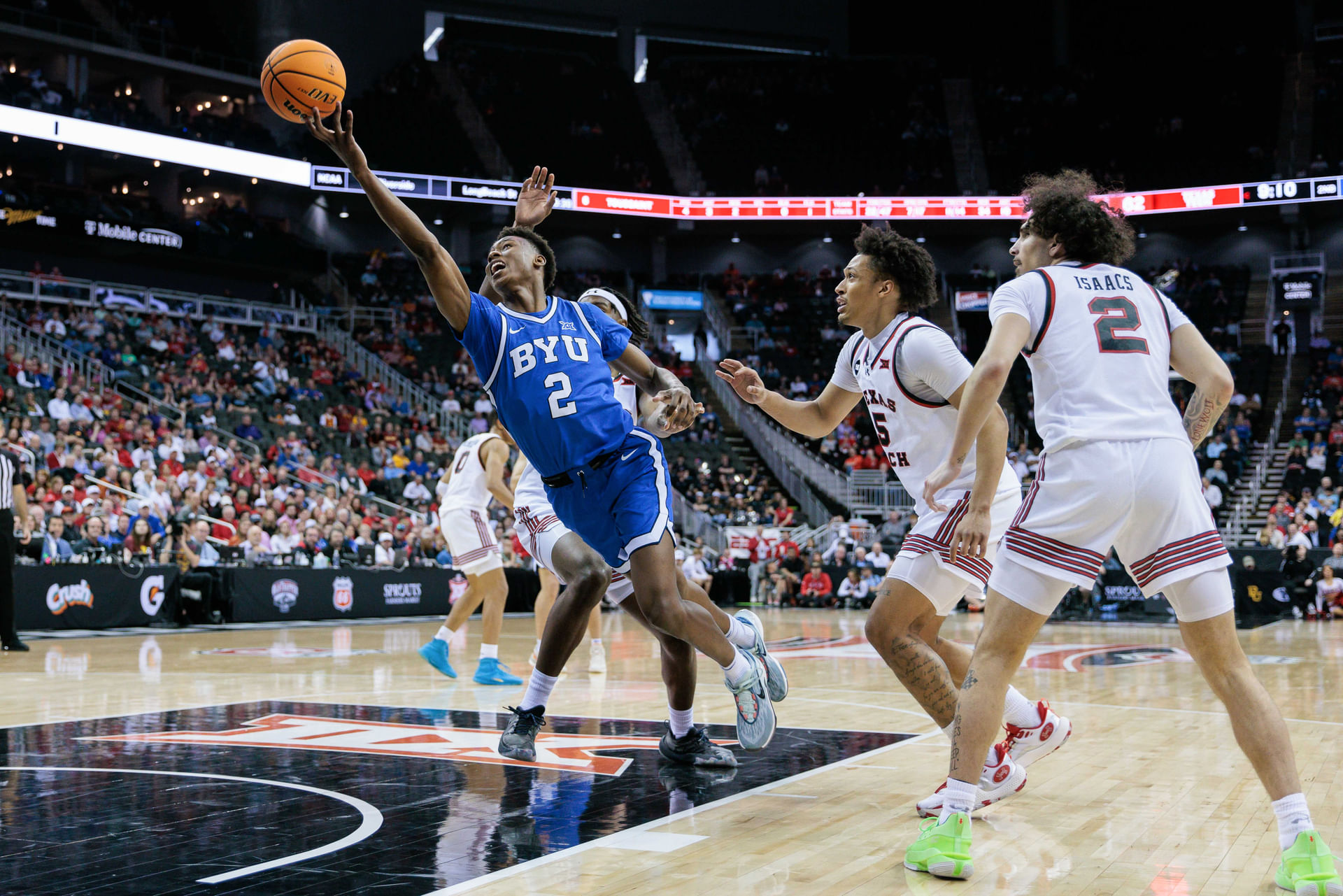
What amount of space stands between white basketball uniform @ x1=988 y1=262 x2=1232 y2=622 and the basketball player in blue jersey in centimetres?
155

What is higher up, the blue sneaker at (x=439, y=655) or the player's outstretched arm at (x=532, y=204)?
the player's outstretched arm at (x=532, y=204)

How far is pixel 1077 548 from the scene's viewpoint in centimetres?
359

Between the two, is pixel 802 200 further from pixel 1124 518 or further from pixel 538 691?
pixel 1124 518

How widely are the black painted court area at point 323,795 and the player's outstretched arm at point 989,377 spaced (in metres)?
1.78

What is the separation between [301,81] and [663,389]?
1987 mm

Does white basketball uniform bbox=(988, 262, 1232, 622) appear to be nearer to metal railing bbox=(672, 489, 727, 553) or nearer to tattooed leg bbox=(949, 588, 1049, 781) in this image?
tattooed leg bbox=(949, 588, 1049, 781)

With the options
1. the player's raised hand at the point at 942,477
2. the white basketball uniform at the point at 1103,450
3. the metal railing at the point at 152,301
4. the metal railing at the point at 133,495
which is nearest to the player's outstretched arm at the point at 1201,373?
the white basketball uniform at the point at 1103,450

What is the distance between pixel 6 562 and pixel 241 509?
7.61 metres

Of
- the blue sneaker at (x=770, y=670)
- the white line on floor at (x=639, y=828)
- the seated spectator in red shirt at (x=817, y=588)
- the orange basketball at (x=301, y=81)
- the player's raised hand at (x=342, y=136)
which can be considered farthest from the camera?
the seated spectator in red shirt at (x=817, y=588)


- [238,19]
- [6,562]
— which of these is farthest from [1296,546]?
[238,19]

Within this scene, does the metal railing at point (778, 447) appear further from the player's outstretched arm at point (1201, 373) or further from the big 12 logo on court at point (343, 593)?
the player's outstretched arm at point (1201, 373)

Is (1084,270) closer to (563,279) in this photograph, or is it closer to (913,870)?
(913,870)

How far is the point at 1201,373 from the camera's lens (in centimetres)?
381

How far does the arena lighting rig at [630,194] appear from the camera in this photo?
28.3m
